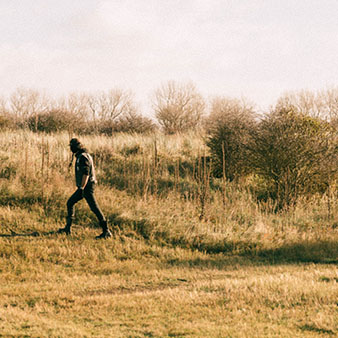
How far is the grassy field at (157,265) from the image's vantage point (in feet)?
16.7

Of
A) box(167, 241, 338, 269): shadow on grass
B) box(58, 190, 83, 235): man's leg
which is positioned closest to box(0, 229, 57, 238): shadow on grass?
box(58, 190, 83, 235): man's leg

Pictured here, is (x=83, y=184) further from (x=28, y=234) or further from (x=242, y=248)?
(x=242, y=248)

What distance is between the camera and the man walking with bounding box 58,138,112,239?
919cm

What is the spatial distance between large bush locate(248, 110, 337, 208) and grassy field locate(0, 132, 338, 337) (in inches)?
28.3

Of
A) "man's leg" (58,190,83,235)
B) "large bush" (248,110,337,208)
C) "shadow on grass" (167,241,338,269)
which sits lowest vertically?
"shadow on grass" (167,241,338,269)

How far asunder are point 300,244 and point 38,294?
20.6ft

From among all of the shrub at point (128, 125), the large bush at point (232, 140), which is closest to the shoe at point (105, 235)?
the large bush at point (232, 140)

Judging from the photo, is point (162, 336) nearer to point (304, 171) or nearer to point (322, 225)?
point (322, 225)

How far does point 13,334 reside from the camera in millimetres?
4605

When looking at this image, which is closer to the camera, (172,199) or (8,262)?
(8,262)

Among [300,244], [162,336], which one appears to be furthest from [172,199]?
[162,336]

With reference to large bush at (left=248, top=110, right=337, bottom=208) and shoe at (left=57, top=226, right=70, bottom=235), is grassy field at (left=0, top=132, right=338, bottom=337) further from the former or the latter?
large bush at (left=248, top=110, right=337, bottom=208)

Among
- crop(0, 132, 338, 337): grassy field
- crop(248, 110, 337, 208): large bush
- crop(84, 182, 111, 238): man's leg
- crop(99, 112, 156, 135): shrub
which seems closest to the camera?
crop(0, 132, 338, 337): grassy field

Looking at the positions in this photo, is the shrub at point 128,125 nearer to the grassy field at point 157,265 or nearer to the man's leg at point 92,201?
the grassy field at point 157,265
